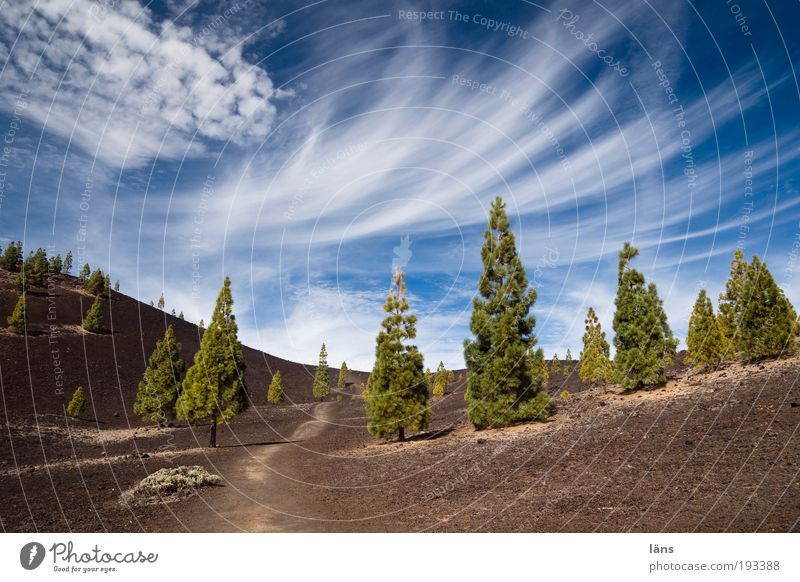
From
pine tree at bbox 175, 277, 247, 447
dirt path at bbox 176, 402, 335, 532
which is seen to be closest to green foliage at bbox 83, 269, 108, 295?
pine tree at bbox 175, 277, 247, 447

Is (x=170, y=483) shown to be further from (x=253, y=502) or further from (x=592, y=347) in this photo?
(x=592, y=347)

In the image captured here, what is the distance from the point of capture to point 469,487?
12602 mm

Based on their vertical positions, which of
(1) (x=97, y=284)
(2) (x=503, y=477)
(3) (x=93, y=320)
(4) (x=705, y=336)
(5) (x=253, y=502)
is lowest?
(5) (x=253, y=502)

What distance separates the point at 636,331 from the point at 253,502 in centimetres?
2548

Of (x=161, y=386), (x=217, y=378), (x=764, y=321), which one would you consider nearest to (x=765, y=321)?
(x=764, y=321)

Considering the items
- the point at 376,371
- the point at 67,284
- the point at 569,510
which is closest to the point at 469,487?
the point at 569,510

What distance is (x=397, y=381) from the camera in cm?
2623

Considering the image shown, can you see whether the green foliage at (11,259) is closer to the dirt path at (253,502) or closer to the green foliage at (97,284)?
the green foliage at (97,284)

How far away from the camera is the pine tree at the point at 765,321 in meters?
23.4

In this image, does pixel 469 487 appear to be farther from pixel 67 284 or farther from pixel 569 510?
pixel 67 284

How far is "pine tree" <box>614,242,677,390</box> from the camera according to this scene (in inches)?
1072

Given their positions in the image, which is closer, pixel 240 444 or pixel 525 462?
pixel 525 462

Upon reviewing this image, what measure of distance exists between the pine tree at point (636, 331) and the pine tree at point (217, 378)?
26.5 metres
